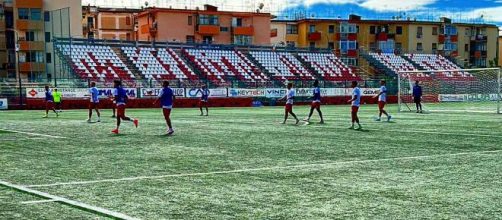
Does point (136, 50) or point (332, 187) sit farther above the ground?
point (136, 50)

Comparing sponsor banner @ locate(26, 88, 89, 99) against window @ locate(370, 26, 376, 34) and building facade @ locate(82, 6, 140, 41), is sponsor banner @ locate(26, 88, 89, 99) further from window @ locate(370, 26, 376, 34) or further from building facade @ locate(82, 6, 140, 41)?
window @ locate(370, 26, 376, 34)

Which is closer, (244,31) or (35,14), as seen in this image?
(35,14)

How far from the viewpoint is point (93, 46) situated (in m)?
60.4

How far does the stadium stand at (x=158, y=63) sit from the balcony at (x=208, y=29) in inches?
637

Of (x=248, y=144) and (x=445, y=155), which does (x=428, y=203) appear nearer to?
(x=445, y=155)

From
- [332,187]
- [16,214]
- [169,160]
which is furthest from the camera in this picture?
[169,160]

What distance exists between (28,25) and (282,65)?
2959 centimetres

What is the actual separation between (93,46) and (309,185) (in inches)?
2134

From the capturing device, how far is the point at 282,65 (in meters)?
68.4

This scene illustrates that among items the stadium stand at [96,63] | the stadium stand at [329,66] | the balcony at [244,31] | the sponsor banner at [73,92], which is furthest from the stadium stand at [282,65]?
the sponsor banner at [73,92]

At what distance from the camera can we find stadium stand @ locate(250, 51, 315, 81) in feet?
217

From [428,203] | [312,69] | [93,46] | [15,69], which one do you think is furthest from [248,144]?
[15,69]

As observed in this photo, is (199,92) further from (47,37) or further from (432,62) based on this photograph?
(432,62)

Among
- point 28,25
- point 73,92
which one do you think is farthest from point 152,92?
point 28,25
